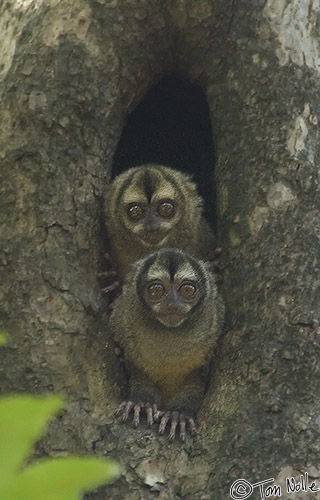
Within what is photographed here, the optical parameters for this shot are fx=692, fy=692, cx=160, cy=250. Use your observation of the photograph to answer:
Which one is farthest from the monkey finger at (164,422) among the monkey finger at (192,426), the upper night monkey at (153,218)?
the upper night monkey at (153,218)

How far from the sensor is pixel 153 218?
4.49m

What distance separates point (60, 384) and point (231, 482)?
2.92ft

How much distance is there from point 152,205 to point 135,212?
0.43 feet

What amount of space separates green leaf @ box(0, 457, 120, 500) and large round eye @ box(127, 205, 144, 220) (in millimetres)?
3689

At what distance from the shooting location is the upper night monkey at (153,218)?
4281 mm

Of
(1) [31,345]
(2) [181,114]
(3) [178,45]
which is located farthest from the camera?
(2) [181,114]

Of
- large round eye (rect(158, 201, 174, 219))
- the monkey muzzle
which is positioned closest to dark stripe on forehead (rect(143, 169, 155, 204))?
large round eye (rect(158, 201, 174, 219))

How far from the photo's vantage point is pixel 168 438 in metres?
3.02

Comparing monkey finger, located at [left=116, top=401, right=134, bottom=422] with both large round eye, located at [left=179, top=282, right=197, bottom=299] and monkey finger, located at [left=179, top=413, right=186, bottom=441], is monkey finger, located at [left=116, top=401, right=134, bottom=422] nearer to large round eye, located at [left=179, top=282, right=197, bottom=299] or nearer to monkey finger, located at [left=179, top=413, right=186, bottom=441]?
monkey finger, located at [left=179, top=413, right=186, bottom=441]

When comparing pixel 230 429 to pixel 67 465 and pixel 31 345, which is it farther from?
pixel 67 465

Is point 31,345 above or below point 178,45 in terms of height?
below

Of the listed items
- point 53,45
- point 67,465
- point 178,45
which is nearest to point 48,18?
point 53,45

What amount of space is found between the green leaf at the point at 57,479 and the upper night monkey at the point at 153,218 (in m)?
3.52
